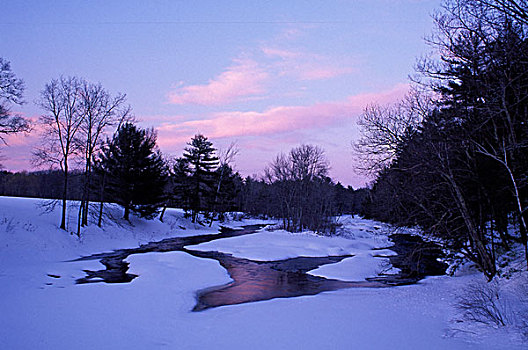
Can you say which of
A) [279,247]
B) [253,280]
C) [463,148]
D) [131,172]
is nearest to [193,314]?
[253,280]

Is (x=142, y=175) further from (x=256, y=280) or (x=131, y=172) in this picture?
(x=256, y=280)

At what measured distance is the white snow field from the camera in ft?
19.7

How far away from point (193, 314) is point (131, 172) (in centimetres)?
2432

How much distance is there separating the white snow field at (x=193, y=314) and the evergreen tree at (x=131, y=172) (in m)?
13.6

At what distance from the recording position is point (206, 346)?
232 inches

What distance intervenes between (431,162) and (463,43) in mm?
3750

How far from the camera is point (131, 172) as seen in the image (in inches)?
1169

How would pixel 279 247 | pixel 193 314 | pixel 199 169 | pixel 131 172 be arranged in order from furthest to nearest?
pixel 199 169, pixel 131 172, pixel 279 247, pixel 193 314

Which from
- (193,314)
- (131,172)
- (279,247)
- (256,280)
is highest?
(131,172)

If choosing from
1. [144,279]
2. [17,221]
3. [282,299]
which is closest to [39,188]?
[17,221]

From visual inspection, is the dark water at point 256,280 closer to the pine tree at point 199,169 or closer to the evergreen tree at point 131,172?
the evergreen tree at point 131,172

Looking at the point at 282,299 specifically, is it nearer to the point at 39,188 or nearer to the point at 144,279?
the point at 144,279

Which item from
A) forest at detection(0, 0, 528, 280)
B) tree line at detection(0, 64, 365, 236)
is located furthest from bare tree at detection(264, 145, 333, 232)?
forest at detection(0, 0, 528, 280)

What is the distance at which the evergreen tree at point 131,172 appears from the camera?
29.1 m
